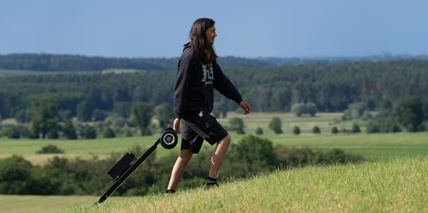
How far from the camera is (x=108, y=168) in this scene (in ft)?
323

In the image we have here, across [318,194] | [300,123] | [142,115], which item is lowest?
[142,115]

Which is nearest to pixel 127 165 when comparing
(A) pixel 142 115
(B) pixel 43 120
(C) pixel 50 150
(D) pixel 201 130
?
(D) pixel 201 130

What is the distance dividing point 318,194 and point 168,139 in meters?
2.53

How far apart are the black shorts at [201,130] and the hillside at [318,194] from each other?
57cm

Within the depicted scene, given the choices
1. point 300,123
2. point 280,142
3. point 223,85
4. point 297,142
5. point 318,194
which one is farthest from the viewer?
point 300,123

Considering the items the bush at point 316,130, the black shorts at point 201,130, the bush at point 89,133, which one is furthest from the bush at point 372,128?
the black shorts at point 201,130

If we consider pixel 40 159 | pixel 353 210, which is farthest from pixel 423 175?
pixel 40 159

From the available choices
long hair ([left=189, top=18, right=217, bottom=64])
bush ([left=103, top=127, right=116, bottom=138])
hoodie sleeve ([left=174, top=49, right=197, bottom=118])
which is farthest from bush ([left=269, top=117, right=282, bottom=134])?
hoodie sleeve ([left=174, top=49, right=197, bottom=118])

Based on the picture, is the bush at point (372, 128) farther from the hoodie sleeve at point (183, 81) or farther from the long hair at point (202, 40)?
the hoodie sleeve at point (183, 81)

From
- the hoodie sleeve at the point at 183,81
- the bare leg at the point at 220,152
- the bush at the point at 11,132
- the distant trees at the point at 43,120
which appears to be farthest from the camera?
the distant trees at the point at 43,120

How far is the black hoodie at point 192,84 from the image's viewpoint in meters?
11.0

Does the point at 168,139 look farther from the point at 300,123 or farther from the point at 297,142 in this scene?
the point at 300,123

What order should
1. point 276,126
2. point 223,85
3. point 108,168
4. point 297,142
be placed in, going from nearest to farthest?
point 223,85, point 108,168, point 297,142, point 276,126

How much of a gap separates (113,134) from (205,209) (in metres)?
156
